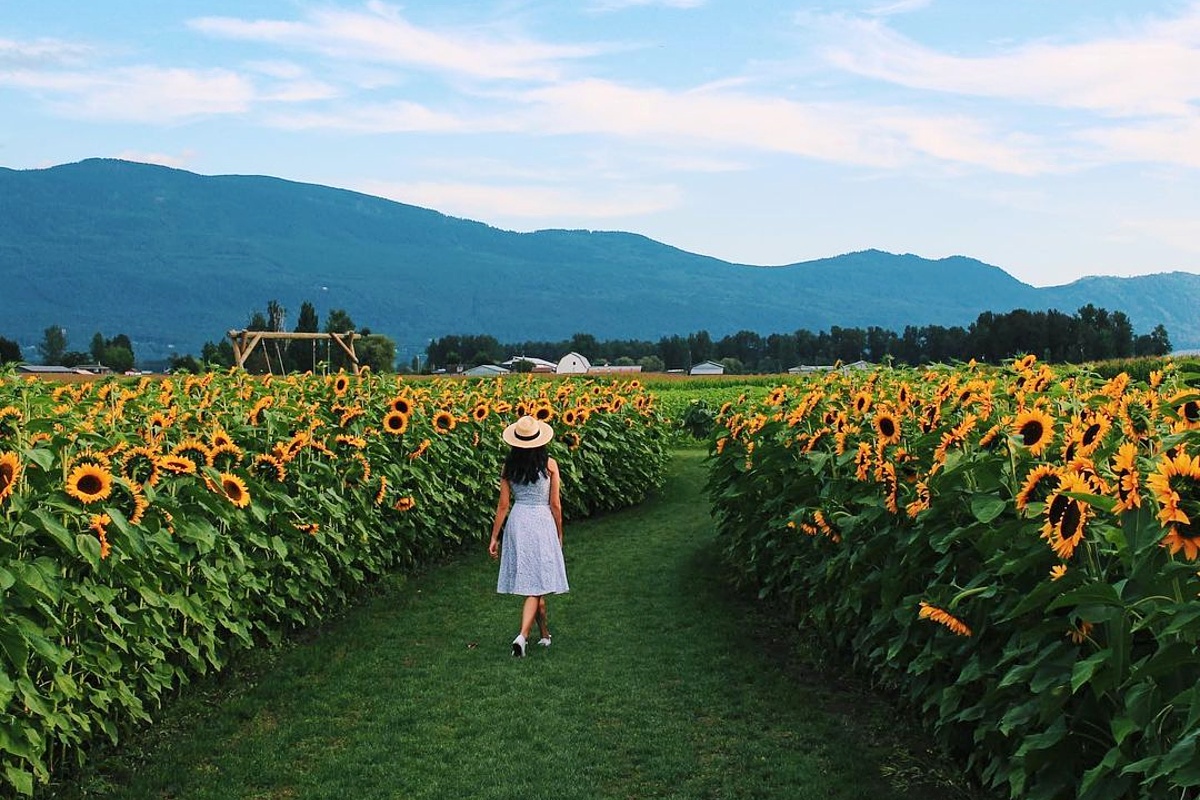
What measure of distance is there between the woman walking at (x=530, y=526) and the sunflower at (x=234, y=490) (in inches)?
83.7

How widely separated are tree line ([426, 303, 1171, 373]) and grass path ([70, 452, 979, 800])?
10.8ft

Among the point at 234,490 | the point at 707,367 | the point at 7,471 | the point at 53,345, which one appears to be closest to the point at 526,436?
the point at 234,490

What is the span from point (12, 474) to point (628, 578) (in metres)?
6.88

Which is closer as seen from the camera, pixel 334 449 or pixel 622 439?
pixel 334 449

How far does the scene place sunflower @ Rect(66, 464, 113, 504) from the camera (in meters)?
4.94

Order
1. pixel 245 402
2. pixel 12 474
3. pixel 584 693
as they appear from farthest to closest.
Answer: pixel 245 402
pixel 584 693
pixel 12 474

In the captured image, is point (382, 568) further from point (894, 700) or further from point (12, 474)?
point (12, 474)

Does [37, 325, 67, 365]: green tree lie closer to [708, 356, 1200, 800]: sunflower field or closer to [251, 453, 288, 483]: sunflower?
[251, 453, 288, 483]: sunflower

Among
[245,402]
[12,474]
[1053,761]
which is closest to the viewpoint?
[1053,761]

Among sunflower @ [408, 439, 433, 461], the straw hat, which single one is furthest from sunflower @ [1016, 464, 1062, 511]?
sunflower @ [408, 439, 433, 461]

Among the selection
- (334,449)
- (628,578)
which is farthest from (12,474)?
(628,578)

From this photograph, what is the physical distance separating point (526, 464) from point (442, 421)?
8.81ft

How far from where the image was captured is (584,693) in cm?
709

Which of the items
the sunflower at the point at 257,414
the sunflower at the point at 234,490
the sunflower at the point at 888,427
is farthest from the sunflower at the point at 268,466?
the sunflower at the point at 888,427
